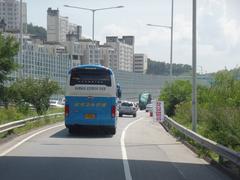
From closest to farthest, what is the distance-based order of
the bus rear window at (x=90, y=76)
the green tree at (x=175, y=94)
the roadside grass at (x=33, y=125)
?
the roadside grass at (x=33, y=125) → the bus rear window at (x=90, y=76) → the green tree at (x=175, y=94)

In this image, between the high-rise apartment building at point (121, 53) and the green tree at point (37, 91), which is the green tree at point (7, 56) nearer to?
the green tree at point (37, 91)

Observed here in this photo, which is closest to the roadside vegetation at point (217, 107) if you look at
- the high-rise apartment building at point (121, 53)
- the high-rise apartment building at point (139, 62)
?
the high-rise apartment building at point (121, 53)

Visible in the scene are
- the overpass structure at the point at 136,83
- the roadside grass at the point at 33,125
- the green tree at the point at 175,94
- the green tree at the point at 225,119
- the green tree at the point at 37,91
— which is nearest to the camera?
the green tree at the point at 225,119

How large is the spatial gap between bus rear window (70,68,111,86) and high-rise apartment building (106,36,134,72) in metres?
74.8

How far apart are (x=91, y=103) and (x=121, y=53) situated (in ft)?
262

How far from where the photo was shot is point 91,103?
27344 mm

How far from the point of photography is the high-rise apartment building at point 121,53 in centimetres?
10581

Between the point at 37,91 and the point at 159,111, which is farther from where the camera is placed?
the point at 37,91

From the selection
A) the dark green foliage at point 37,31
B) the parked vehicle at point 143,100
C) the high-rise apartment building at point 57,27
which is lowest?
the parked vehicle at point 143,100

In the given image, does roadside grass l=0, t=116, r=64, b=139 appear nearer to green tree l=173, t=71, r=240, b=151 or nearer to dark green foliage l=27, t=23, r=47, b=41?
green tree l=173, t=71, r=240, b=151

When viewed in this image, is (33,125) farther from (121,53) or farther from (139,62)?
(139,62)

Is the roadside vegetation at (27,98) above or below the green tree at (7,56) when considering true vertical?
below

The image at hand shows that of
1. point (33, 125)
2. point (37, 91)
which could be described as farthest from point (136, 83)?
point (33, 125)

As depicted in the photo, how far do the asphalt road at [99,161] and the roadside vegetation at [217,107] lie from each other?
1.17 m
